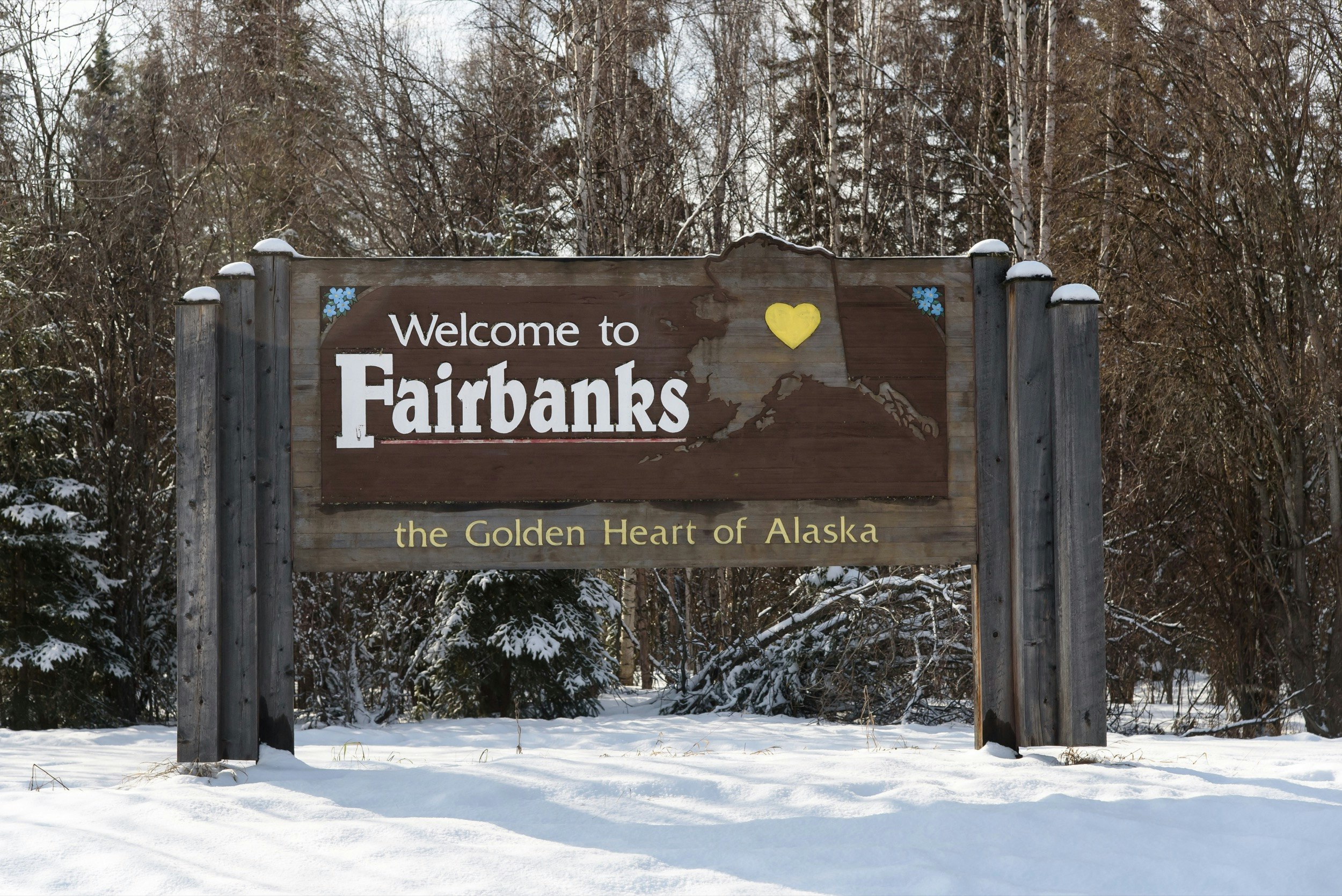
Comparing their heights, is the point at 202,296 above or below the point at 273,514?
above

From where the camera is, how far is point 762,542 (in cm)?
539

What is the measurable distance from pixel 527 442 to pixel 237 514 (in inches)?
58.2

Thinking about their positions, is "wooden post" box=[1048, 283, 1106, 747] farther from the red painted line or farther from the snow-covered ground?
the red painted line

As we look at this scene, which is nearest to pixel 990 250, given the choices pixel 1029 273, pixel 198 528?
pixel 1029 273

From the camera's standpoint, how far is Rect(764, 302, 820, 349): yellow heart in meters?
5.49

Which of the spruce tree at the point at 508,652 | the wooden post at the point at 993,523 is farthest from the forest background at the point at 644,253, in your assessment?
the wooden post at the point at 993,523

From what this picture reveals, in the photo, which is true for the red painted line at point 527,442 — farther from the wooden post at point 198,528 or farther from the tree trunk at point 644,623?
the tree trunk at point 644,623

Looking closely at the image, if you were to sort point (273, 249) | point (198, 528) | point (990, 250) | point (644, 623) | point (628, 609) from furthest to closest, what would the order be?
point (644, 623), point (628, 609), point (990, 250), point (273, 249), point (198, 528)

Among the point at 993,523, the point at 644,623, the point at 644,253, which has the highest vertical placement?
the point at 644,253

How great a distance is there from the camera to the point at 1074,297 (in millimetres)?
5309

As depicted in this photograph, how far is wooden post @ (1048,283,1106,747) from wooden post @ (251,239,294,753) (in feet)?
12.7

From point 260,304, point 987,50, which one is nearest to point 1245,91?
point 987,50

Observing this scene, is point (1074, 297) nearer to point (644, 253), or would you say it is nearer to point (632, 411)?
point (632, 411)

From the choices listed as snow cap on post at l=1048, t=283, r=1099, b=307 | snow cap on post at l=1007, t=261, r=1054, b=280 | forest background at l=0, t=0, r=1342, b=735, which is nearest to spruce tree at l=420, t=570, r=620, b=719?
forest background at l=0, t=0, r=1342, b=735
